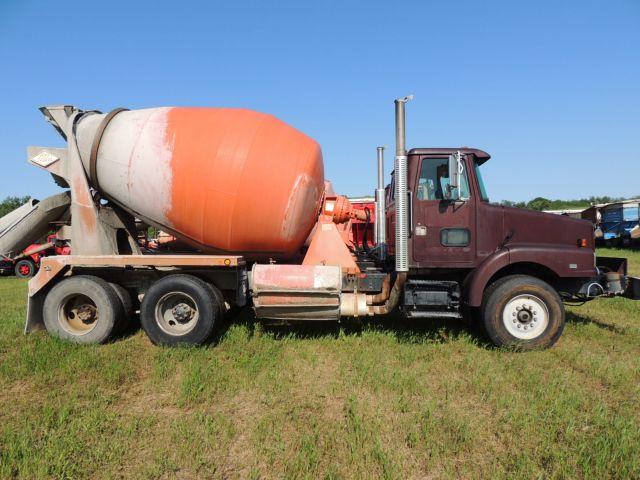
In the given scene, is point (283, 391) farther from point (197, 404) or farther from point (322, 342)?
point (322, 342)

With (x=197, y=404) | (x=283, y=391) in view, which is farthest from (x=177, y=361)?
(x=283, y=391)

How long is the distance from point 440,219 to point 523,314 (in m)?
1.57

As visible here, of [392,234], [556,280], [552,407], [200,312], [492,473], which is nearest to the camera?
[492,473]

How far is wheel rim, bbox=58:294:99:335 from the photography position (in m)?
5.59

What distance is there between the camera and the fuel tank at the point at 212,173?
5.07 meters

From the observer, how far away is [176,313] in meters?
5.35

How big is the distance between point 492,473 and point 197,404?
251 cm

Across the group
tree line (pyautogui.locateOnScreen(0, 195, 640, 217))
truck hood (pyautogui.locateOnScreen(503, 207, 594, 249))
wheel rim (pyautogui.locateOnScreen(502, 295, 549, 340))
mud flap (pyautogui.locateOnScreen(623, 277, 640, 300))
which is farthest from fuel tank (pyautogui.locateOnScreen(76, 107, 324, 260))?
tree line (pyautogui.locateOnScreen(0, 195, 640, 217))

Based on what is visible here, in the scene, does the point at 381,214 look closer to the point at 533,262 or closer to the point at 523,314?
the point at 533,262

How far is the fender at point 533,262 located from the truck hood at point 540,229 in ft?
0.58

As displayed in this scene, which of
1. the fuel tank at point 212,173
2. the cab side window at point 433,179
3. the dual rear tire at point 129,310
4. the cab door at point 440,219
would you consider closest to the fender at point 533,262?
the cab door at point 440,219

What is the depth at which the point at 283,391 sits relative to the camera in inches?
155

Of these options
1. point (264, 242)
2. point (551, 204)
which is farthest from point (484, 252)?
point (551, 204)

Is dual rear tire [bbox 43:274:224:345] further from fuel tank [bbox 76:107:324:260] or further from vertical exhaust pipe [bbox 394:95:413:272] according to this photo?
vertical exhaust pipe [bbox 394:95:413:272]
